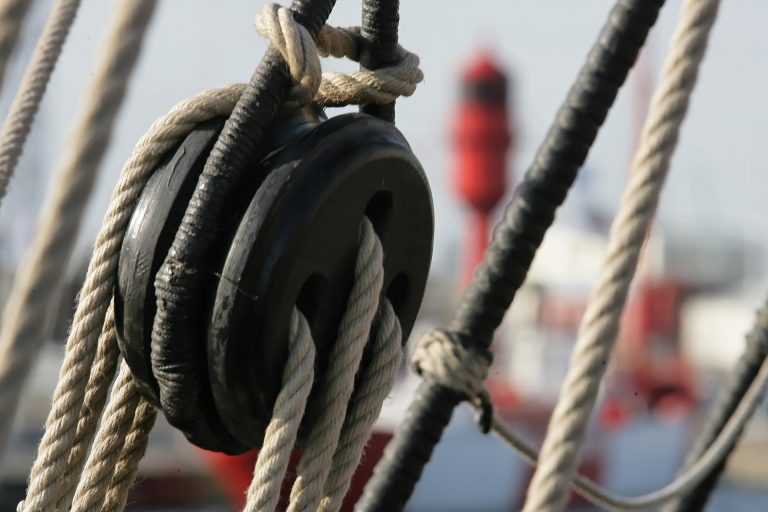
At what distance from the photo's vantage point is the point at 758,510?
1041cm

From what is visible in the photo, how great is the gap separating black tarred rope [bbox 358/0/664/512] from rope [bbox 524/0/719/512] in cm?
4

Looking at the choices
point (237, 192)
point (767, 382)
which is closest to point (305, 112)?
point (237, 192)

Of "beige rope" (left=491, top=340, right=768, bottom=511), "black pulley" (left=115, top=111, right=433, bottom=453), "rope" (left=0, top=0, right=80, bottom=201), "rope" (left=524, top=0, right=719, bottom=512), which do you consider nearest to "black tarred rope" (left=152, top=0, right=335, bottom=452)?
"black pulley" (left=115, top=111, right=433, bottom=453)

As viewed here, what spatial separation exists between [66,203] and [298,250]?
0.69ft

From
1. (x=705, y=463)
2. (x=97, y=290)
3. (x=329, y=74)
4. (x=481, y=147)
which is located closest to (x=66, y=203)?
(x=97, y=290)

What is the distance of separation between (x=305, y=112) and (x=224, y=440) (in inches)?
9.0

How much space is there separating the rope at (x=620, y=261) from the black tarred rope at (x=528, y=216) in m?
0.04

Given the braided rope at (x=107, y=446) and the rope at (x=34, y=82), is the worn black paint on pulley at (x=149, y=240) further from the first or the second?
the rope at (x=34, y=82)

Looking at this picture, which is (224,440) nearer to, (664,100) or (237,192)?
(237,192)

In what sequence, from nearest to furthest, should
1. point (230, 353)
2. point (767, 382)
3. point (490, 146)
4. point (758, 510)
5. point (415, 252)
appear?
point (230, 353) < point (415, 252) < point (767, 382) < point (490, 146) < point (758, 510)

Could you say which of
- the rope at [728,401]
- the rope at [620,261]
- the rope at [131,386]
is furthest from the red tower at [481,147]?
the rope at [131,386]

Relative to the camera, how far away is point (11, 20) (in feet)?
2.90

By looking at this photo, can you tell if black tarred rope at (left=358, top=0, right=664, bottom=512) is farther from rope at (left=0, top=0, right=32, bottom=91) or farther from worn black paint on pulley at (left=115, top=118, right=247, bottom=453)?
rope at (left=0, top=0, right=32, bottom=91)

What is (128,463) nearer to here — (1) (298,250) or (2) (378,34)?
(1) (298,250)
